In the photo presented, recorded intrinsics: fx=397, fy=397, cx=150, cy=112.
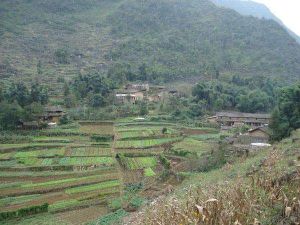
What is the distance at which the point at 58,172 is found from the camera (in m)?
28.6

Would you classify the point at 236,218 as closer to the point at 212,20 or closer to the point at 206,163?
the point at 206,163

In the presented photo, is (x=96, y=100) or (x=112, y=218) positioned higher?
(x=96, y=100)

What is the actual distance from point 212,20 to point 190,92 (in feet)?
176

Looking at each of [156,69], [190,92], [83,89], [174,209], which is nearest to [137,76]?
[156,69]

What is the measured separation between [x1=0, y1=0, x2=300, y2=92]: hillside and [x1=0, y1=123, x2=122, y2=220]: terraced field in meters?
31.5

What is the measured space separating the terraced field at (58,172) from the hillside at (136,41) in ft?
103

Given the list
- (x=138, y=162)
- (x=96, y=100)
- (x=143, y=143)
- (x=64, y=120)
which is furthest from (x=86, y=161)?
(x=96, y=100)

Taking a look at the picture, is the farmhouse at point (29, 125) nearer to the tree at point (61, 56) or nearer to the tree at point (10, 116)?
the tree at point (10, 116)

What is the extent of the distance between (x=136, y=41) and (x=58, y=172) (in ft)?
223

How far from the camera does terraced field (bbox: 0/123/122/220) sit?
2322 cm

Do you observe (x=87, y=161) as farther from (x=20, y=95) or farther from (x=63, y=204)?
(x=20, y=95)


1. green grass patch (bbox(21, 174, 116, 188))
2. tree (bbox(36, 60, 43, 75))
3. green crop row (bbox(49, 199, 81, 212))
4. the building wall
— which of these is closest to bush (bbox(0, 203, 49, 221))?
green crop row (bbox(49, 199, 81, 212))

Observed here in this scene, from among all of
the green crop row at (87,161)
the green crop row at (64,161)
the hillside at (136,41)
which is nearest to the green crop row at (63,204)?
the green crop row at (64,161)

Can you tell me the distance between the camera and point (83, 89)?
58.9m
